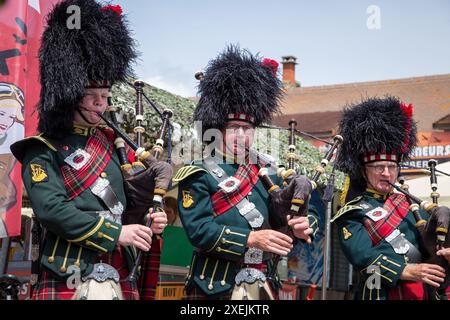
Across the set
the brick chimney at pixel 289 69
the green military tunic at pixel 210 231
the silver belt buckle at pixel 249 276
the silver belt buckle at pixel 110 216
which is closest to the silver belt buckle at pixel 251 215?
the green military tunic at pixel 210 231

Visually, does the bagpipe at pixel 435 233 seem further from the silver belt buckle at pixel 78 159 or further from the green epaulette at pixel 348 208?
the silver belt buckle at pixel 78 159

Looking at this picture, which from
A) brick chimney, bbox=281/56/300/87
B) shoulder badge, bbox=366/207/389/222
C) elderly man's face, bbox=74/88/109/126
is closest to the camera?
elderly man's face, bbox=74/88/109/126

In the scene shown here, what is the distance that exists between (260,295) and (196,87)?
1534 mm

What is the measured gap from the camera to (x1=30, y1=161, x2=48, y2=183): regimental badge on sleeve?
4.14 m

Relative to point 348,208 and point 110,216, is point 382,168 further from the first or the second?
point 110,216

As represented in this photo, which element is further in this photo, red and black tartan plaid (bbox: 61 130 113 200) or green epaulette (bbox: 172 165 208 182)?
green epaulette (bbox: 172 165 208 182)

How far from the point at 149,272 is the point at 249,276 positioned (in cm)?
60

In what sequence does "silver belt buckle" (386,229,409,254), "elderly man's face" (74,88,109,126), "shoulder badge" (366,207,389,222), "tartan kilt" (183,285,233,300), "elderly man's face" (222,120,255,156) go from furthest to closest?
1. "shoulder badge" (366,207,389,222)
2. "silver belt buckle" (386,229,409,254)
3. "elderly man's face" (222,120,255,156)
4. "tartan kilt" (183,285,233,300)
5. "elderly man's face" (74,88,109,126)

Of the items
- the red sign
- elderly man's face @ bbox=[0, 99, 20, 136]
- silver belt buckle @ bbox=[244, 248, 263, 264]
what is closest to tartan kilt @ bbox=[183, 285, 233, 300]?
silver belt buckle @ bbox=[244, 248, 263, 264]

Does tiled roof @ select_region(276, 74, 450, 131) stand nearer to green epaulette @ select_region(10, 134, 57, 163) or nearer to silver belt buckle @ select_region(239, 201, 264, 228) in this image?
silver belt buckle @ select_region(239, 201, 264, 228)

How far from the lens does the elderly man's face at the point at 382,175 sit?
5.59 m

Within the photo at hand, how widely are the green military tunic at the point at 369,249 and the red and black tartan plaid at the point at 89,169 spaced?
1.89 metres

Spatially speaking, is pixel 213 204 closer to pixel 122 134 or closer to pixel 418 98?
pixel 122 134
